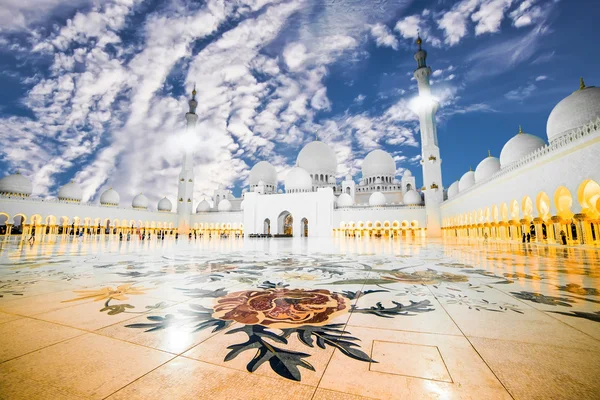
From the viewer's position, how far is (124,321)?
1663 mm

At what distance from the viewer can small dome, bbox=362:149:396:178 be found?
34750 mm

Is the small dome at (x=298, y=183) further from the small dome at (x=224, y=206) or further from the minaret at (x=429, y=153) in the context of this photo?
the minaret at (x=429, y=153)

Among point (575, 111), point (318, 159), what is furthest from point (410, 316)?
point (318, 159)

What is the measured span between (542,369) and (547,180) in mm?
12779

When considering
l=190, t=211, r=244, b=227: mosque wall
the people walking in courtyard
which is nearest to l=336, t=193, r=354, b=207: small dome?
l=190, t=211, r=244, b=227: mosque wall

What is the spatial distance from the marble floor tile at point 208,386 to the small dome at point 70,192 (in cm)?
Result: 3283

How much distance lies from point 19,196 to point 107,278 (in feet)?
96.5

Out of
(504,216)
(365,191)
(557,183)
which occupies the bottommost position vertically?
(504,216)

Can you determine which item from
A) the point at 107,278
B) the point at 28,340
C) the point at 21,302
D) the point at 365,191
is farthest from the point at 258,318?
the point at 365,191

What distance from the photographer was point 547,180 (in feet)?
33.9

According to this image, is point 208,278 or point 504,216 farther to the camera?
point 504,216

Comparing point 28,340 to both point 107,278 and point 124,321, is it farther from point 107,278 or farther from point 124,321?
point 107,278

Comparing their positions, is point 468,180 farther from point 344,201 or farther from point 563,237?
point 563,237

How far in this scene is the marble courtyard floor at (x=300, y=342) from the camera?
3.17 feet
